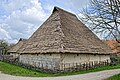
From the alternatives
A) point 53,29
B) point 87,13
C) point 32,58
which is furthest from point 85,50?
point 87,13

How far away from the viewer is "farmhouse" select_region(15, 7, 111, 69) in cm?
2458

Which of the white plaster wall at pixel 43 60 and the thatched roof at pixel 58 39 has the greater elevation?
the thatched roof at pixel 58 39

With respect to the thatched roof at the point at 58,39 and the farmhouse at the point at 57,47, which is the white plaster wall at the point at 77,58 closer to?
the farmhouse at the point at 57,47

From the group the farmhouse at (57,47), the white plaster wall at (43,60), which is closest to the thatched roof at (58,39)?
→ the farmhouse at (57,47)

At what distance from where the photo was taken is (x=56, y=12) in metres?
31.9

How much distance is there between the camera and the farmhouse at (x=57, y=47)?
24.6 metres

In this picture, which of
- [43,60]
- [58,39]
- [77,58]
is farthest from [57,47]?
[77,58]

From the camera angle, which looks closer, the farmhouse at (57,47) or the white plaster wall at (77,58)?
the farmhouse at (57,47)

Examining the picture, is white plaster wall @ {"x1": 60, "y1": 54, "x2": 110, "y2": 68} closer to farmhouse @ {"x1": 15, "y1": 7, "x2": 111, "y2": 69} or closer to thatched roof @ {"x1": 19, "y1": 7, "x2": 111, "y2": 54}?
farmhouse @ {"x1": 15, "y1": 7, "x2": 111, "y2": 69}

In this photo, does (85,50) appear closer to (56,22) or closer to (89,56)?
(89,56)

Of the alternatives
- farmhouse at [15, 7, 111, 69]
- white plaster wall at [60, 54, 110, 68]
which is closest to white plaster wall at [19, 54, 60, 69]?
farmhouse at [15, 7, 111, 69]

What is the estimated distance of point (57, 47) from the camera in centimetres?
2411

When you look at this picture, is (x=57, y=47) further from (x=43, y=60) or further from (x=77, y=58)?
(x=77, y=58)

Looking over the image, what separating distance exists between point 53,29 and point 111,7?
1355cm
